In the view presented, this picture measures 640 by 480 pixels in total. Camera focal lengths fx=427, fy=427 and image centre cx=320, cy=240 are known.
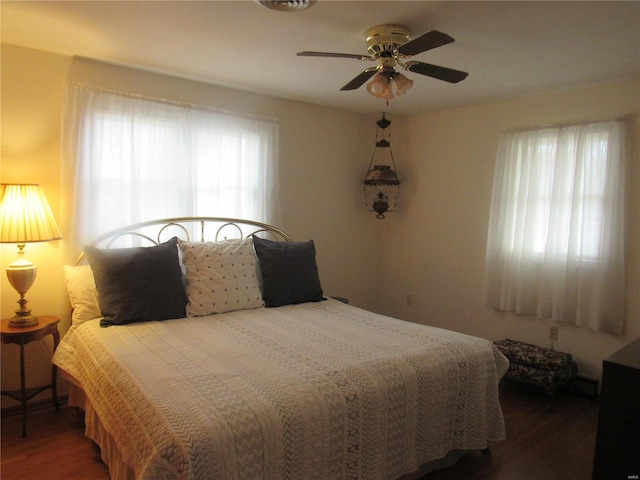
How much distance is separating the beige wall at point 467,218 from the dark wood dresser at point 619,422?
1748 millimetres

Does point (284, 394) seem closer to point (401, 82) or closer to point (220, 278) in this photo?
point (220, 278)

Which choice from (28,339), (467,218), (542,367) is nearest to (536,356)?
(542,367)

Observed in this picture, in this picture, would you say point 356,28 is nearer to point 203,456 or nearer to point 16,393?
point 203,456

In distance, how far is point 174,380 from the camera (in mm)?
1780

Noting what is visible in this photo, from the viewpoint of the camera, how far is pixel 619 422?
1.73m

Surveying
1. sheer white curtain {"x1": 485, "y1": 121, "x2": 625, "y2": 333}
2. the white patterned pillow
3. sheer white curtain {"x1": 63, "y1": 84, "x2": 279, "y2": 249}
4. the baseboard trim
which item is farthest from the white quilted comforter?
sheer white curtain {"x1": 485, "y1": 121, "x2": 625, "y2": 333}

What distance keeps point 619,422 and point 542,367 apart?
1.54m

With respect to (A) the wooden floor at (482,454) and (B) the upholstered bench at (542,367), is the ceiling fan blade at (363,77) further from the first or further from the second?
(B) the upholstered bench at (542,367)

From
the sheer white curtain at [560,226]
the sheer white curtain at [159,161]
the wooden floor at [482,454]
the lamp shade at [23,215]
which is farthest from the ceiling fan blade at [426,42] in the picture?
the lamp shade at [23,215]

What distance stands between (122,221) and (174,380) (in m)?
1.70

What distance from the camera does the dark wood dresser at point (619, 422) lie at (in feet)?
5.56

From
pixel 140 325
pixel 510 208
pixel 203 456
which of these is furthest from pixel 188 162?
pixel 510 208

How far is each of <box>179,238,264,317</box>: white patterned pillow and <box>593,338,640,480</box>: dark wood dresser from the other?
6.78 ft

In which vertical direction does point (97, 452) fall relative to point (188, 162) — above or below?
below
